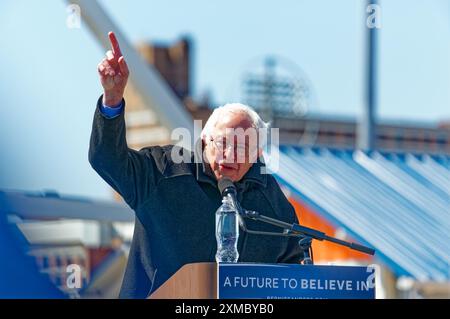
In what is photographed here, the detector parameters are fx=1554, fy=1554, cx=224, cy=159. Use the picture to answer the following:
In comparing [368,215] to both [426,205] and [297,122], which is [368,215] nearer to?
[426,205]

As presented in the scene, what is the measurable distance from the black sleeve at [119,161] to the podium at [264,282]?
75 centimetres

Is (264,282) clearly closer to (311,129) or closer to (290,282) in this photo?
(290,282)

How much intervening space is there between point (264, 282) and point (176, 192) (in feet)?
3.33

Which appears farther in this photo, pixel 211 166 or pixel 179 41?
pixel 179 41

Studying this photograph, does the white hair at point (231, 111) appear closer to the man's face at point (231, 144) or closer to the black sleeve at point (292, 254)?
the man's face at point (231, 144)

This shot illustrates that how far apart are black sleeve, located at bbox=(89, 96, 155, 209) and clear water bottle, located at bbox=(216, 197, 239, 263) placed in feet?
1.12

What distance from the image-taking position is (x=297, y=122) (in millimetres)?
41719

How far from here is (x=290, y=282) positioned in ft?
16.0

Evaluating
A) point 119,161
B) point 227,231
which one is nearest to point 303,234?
point 227,231

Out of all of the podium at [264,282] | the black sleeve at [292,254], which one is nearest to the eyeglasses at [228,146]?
the black sleeve at [292,254]

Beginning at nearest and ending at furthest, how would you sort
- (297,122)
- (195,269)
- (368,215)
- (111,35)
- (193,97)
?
(195,269)
(111,35)
(368,215)
(297,122)
(193,97)

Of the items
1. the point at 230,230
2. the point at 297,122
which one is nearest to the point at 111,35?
the point at 230,230

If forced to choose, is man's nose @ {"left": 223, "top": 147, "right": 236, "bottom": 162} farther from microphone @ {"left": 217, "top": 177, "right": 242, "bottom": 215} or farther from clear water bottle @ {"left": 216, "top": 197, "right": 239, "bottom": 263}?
clear water bottle @ {"left": 216, "top": 197, "right": 239, "bottom": 263}

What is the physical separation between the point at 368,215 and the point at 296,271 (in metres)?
6.25
